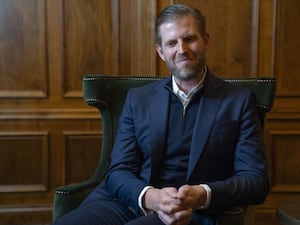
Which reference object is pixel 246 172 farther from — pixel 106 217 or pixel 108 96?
pixel 108 96

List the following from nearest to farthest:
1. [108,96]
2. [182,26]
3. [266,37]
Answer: [182,26] < [108,96] < [266,37]

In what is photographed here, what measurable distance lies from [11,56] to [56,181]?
856mm

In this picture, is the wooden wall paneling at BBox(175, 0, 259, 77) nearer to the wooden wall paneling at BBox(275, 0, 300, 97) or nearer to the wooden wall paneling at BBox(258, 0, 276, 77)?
the wooden wall paneling at BBox(258, 0, 276, 77)

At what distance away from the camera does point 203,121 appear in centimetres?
158

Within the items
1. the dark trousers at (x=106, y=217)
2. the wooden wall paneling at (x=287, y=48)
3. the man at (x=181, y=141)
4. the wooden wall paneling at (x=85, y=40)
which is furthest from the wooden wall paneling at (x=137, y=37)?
the dark trousers at (x=106, y=217)

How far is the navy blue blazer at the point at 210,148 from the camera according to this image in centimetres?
147

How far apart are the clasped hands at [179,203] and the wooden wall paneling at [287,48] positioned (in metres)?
1.60

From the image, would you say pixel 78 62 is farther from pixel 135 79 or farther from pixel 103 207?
pixel 103 207

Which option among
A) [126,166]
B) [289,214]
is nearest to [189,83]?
[126,166]

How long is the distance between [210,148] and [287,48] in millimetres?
1467

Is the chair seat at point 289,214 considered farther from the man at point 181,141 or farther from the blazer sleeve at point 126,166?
the blazer sleeve at point 126,166

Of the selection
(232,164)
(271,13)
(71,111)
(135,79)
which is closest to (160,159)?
(232,164)

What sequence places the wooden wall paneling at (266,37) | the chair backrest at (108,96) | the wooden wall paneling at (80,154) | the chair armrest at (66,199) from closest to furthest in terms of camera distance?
the chair armrest at (66,199) → the chair backrest at (108,96) → the wooden wall paneling at (266,37) → the wooden wall paneling at (80,154)

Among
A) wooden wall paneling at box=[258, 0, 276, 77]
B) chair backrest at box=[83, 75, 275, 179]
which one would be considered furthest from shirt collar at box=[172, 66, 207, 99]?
wooden wall paneling at box=[258, 0, 276, 77]
